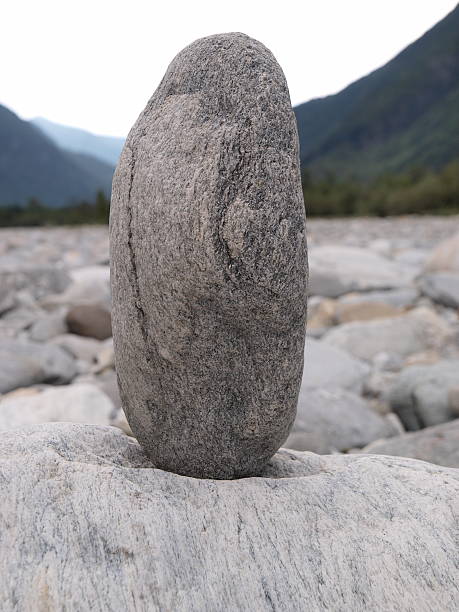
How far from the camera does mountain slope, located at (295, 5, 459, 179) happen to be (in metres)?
69.9

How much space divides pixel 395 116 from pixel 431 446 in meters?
82.5

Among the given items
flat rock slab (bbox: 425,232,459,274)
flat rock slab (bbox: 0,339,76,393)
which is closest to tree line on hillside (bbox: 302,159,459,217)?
flat rock slab (bbox: 425,232,459,274)

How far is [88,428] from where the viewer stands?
2.92 metres

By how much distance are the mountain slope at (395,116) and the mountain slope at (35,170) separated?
88.7 feet

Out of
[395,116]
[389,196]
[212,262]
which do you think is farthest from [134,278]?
[395,116]

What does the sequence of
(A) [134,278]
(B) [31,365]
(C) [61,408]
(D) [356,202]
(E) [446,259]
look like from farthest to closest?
1. (D) [356,202]
2. (E) [446,259]
3. (B) [31,365]
4. (C) [61,408]
5. (A) [134,278]

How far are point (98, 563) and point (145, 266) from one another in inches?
41.5

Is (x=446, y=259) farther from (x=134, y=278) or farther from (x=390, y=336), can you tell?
(x=134, y=278)

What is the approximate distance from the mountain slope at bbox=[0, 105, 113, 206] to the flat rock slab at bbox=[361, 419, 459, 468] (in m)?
64.9

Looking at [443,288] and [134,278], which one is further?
[443,288]

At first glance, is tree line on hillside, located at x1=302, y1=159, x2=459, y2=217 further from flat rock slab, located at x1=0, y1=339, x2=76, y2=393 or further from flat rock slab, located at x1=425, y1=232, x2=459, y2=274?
flat rock slab, located at x1=0, y1=339, x2=76, y2=393

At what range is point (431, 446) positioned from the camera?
4109mm

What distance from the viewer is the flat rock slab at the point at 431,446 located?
400 centimetres

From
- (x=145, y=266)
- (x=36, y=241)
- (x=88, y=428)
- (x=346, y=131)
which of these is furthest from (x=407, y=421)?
(x=346, y=131)
